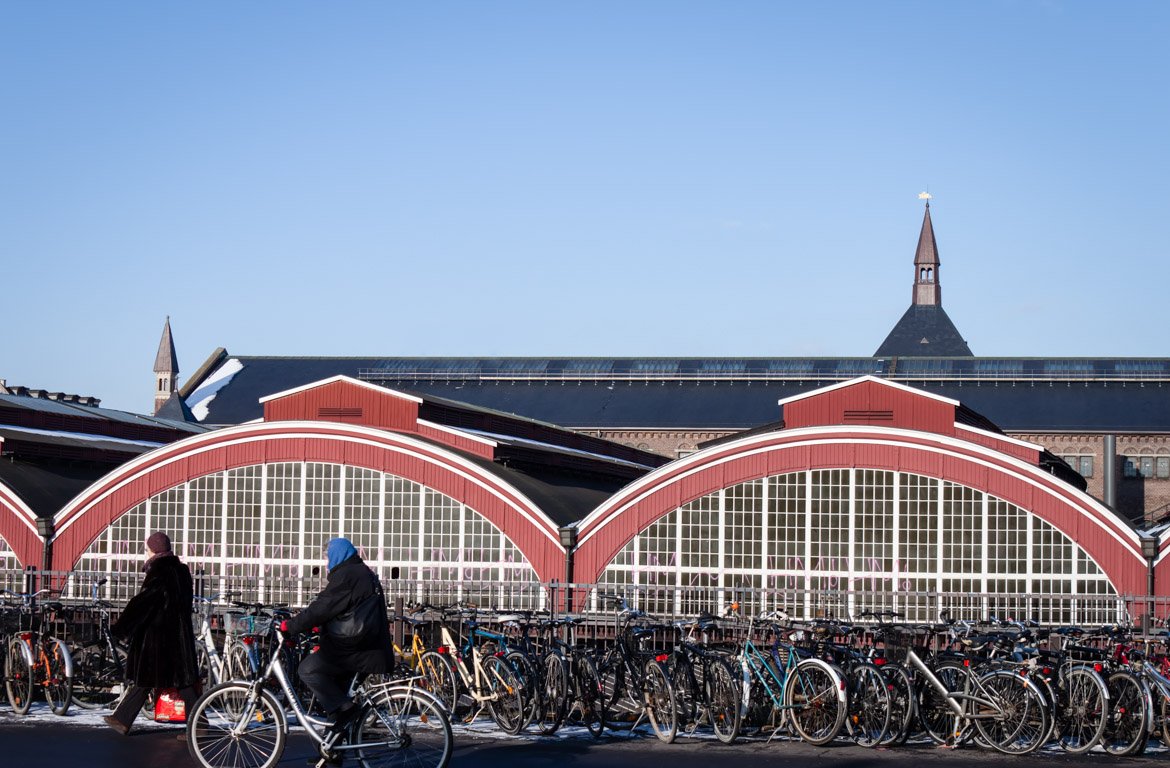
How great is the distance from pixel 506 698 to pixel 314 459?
18.0m

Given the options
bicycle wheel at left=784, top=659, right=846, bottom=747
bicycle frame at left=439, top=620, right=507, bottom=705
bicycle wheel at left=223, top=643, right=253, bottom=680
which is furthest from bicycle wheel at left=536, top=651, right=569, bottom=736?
bicycle wheel at left=223, top=643, right=253, bottom=680

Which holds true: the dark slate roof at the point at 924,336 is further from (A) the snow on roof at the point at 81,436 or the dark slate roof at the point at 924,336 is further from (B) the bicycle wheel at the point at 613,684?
(B) the bicycle wheel at the point at 613,684

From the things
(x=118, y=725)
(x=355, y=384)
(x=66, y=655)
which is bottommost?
(x=118, y=725)

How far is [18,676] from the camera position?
16188 millimetres

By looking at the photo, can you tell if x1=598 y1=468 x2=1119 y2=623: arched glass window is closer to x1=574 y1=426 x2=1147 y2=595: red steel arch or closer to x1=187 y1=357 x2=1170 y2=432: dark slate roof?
x1=574 y1=426 x2=1147 y2=595: red steel arch

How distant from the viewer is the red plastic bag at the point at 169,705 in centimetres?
1449

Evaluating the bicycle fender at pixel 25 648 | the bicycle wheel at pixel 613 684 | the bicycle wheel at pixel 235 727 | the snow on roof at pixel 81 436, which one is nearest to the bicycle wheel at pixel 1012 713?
the bicycle wheel at pixel 613 684

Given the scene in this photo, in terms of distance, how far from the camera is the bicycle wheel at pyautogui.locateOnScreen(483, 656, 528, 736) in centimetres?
1538

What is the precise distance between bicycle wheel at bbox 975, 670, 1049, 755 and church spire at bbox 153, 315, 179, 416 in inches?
3960

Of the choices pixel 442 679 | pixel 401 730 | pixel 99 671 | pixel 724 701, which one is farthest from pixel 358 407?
pixel 401 730

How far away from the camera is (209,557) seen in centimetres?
3291

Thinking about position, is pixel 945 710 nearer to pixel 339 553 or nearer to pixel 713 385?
pixel 339 553

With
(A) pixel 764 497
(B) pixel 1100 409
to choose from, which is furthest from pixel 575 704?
(B) pixel 1100 409

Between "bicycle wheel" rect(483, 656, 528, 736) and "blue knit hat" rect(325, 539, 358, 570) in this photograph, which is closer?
"blue knit hat" rect(325, 539, 358, 570)
